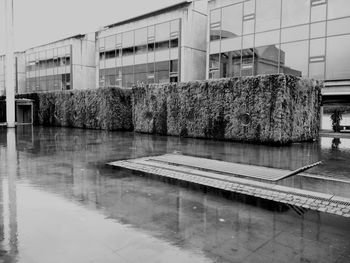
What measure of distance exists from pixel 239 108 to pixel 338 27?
1081 centimetres

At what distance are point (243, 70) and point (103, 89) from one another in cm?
1043

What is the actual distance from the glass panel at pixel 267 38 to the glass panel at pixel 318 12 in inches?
94.7

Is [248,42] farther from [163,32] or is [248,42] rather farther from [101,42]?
[101,42]

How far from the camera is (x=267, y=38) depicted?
22.5m

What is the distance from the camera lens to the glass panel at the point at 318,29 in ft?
66.8

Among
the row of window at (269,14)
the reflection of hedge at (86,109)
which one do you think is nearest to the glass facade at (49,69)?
the reflection of hedge at (86,109)

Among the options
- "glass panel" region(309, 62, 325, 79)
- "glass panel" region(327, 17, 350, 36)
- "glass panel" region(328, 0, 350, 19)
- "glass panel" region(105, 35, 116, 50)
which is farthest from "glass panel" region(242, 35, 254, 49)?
"glass panel" region(105, 35, 116, 50)

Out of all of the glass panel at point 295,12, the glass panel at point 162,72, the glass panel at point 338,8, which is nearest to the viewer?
the glass panel at point 338,8

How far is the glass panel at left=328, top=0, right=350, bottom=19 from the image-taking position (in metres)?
19.6

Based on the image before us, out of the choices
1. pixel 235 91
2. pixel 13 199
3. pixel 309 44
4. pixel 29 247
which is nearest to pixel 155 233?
pixel 29 247

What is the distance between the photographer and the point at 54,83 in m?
39.9

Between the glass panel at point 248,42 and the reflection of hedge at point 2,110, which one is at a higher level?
the glass panel at point 248,42

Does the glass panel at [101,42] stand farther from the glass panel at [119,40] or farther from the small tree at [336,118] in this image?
the small tree at [336,118]

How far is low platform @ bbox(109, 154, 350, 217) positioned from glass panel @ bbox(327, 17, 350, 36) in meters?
15.9
